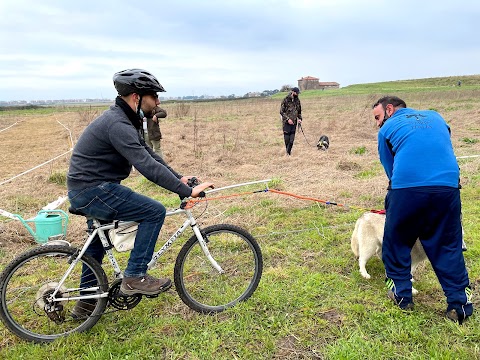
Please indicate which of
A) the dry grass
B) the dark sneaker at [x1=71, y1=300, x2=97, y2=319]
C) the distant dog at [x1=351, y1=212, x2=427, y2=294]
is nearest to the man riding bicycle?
the dark sneaker at [x1=71, y1=300, x2=97, y2=319]

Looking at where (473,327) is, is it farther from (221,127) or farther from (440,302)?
(221,127)

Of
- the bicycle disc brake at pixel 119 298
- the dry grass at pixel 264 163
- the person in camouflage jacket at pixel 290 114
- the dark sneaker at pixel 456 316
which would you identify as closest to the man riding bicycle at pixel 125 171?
the bicycle disc brake at pixel 119 298

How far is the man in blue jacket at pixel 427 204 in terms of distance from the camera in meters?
2.94

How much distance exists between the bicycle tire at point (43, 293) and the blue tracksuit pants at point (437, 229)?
8.62ft

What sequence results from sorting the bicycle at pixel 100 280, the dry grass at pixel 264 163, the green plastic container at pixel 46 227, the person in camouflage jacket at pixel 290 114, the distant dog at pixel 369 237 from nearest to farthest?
the bicycle at pixel 100 280 < the distant dog at pixel 369 237 < the green plastic container at pixel 46 227 < the dry grass at pixel 264 163 < the person in camouflage jacket at pixel 290 114

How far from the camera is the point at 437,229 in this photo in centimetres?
302

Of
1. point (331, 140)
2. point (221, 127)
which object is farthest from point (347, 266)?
point (221, 127)

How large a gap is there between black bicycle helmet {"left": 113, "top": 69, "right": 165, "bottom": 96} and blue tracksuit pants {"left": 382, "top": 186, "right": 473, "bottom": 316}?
227 cm

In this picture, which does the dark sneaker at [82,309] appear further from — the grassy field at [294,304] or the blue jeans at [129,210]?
the blue jeans at [129,210]

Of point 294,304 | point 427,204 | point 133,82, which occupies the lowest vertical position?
point 294,304

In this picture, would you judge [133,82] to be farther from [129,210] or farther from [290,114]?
[290,114]

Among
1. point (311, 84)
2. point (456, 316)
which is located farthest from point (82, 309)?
point (311, 84)

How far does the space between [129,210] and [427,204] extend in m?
2.46

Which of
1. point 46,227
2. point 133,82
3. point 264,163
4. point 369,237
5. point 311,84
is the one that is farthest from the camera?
point 311,84
